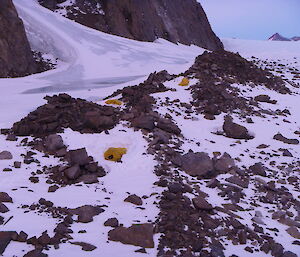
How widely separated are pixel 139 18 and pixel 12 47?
13.4 meters

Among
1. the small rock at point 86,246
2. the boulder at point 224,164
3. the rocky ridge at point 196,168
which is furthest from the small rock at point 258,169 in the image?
the small rock at point 86,246

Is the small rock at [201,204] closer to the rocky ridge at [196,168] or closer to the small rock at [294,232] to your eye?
the rocky ridge at [196,168]

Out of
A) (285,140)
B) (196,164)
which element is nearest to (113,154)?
(196,164)

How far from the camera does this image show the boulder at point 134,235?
11.8ft

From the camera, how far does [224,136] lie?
6859mm

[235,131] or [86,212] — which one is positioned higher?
[235,131]

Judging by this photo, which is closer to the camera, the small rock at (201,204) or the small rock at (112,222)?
the small rock at (112,222)

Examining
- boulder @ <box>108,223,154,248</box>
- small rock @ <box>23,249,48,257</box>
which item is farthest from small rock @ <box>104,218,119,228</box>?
small rock @ <box>23,249,48,257</box>

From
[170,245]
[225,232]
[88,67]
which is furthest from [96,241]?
[88,67]

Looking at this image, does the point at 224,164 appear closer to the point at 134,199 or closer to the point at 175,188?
the point at 175,188

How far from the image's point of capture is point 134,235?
3658mm

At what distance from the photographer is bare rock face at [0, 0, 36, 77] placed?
12.6 meters

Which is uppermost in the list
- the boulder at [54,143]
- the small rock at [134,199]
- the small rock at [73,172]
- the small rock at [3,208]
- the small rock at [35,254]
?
the boulder at [54,143]

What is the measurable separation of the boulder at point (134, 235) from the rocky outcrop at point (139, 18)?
20390mm
